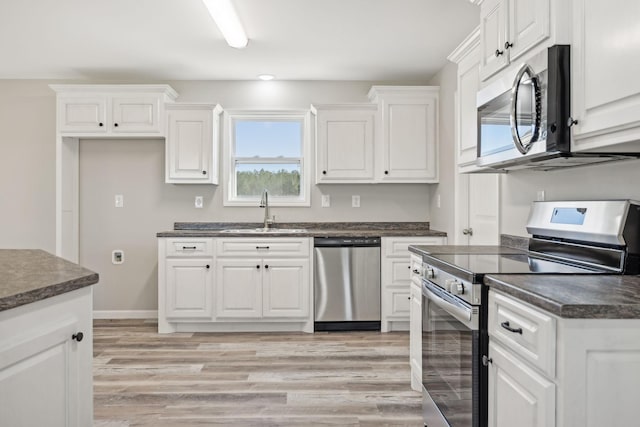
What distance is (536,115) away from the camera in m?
1.71

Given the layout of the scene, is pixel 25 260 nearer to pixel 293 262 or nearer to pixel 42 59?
pixel 293 262

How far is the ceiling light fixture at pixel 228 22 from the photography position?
9.04 ft

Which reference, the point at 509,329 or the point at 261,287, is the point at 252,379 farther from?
the point at 509,329

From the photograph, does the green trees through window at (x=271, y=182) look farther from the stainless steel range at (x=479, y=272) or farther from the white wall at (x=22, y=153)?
the stainless steel range at (x=479, y=272)

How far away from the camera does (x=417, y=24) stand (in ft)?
10.7

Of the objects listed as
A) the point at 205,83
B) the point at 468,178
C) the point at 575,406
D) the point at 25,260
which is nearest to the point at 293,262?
the point at 468,178

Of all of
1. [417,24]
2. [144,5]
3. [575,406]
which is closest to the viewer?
[575,406]

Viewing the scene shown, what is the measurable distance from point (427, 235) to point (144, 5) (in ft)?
9.47

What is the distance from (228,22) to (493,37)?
1.76 m

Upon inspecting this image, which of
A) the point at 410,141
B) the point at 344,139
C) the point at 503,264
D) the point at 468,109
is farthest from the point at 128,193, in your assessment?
the point at 503,264

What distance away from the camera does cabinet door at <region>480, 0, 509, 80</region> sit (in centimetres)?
207

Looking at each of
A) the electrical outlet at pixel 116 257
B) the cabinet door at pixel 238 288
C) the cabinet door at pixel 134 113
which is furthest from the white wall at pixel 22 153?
the cabinet door at pixel 238 288

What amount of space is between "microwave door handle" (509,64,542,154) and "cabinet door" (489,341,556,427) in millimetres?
813

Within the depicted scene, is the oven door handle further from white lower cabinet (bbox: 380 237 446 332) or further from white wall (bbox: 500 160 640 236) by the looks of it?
white lower cabinet (bbox: 380 237 446 332)
